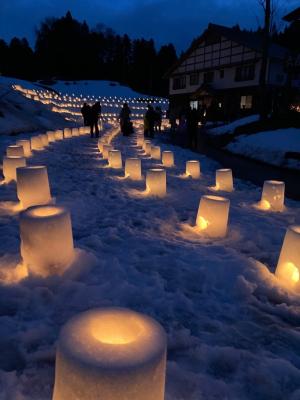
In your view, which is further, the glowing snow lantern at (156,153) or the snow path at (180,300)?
the glowing snow lantern at (156,153)

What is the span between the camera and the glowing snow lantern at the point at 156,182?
21.0ft

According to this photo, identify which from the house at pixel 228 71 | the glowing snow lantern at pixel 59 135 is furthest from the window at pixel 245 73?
the glowing snow lantern at pixel 59 135

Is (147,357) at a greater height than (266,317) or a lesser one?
greater

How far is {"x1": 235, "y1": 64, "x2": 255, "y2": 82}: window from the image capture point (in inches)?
1115

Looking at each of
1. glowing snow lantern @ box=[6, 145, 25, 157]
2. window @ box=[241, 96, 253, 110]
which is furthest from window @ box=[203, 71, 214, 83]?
glowing snow lantern @ box=[6, 145, 25, 157]

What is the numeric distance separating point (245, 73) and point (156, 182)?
1057 inches

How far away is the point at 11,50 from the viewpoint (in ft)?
169

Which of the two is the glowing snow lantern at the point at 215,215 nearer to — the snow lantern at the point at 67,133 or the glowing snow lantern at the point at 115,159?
the glowing snow lantern at the point at 115,159

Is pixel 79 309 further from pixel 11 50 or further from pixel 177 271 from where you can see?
pixel 11 50

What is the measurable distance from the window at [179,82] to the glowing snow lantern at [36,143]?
28257 millimetres

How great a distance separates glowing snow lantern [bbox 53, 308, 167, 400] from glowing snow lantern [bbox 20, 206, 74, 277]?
1.56 meters

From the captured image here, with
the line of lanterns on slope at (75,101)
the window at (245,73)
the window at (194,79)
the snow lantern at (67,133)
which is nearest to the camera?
the snow lantern at (67,133)

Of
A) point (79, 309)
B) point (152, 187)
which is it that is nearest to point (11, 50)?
point (152, 187)

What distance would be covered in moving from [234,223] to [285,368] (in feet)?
9.74
